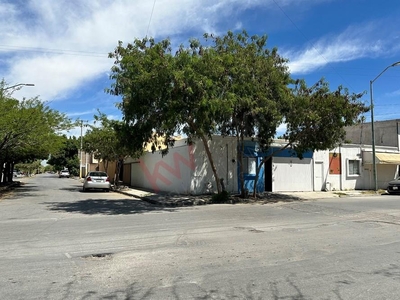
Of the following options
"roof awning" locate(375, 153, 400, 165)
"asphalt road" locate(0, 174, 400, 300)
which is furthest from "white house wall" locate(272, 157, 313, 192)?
"asphalt road" locate(0, 174, 400, 300)

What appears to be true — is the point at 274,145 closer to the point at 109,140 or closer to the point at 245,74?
the point at 245,74

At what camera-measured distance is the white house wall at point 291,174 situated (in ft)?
82.2

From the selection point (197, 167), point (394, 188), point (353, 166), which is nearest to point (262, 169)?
point (197, 167)

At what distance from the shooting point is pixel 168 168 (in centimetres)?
2466

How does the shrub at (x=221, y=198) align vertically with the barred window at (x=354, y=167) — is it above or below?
below

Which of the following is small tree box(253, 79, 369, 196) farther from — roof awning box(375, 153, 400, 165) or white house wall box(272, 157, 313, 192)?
roof awning box(375, 153, 400, 165)

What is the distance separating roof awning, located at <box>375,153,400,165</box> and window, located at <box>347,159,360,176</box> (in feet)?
4.89

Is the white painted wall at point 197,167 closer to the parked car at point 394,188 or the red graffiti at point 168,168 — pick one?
the red graffiti at point 168,168

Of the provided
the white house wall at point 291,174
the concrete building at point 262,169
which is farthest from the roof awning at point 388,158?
the white house wall at point 291,174

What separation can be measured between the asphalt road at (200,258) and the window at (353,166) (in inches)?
655

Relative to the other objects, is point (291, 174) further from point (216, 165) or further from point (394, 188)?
point (394, 188)

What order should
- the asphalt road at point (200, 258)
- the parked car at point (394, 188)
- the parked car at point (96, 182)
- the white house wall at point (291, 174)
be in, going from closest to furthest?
1. the asphalt road at point (200, 258)
2. the white house wall at point (291, 174)
3. the parked car at point (394, 188)
4. the parked car at point (96, 182)

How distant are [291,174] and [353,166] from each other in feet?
20.8

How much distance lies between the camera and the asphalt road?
505 centimetres
